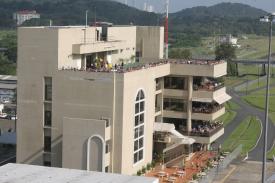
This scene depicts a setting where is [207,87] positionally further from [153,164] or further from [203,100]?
[153,164]

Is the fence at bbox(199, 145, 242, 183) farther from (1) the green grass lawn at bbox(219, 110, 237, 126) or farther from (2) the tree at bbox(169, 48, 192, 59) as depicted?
(2) the tree at bbox(169, 48, 192, 59)

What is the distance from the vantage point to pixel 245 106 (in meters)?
89.9

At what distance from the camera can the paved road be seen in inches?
2244

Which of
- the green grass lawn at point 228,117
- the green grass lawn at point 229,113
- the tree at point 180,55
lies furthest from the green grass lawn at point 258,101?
the tree at point 180,55

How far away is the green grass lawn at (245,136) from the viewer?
59691 mm

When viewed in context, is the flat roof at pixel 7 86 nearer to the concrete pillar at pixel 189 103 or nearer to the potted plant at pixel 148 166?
the concrete pillar at pixel 189 103

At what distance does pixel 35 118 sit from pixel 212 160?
13789 mm

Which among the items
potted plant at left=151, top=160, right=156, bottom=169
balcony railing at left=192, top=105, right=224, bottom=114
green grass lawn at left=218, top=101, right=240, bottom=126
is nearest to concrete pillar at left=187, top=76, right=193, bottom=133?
balcony railing at left=192, top=105, right=224, bottom=114

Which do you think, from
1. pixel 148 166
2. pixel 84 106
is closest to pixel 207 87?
pixel 148 166

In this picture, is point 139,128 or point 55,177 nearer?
point 55,177

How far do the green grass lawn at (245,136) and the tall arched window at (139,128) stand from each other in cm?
1785

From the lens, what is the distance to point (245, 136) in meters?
65.8

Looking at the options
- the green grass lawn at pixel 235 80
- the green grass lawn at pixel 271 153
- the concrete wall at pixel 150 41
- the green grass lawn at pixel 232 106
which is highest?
the concrete wall at pixel 150 41

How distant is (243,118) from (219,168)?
35.8 metres
